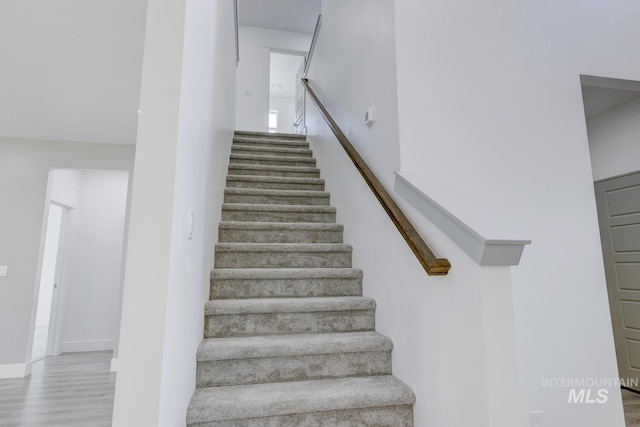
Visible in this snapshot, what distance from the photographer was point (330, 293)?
2.26 metres

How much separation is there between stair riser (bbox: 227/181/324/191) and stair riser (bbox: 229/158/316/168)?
1.54ft

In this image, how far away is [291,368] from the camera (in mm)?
1753

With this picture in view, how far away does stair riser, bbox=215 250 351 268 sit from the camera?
2365 millimetres

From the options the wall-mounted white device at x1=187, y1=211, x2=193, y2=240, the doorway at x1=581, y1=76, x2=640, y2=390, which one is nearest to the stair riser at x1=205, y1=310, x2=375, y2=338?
the wall-mounted white device at x1=187, y1=211, x2=193, y2=240

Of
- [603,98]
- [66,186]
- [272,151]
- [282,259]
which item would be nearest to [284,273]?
[282,259]

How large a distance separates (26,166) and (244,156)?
103 inches

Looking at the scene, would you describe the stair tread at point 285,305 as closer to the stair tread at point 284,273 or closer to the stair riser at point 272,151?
the stair tread at point 284,273

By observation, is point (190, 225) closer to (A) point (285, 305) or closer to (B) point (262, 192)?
(A) point (285, 305)

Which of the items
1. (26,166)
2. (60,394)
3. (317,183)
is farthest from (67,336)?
(317,183)

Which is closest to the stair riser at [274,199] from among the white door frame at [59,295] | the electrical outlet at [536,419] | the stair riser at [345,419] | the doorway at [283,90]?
the stair riser at [345,419]

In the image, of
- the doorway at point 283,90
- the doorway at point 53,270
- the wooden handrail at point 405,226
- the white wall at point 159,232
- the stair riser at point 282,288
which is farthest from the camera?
the doorway at point 283,90

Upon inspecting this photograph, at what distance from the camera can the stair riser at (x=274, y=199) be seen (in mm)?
3055

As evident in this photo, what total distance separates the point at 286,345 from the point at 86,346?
4.72m

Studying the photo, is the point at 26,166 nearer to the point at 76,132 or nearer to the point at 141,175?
the point at 76,132
